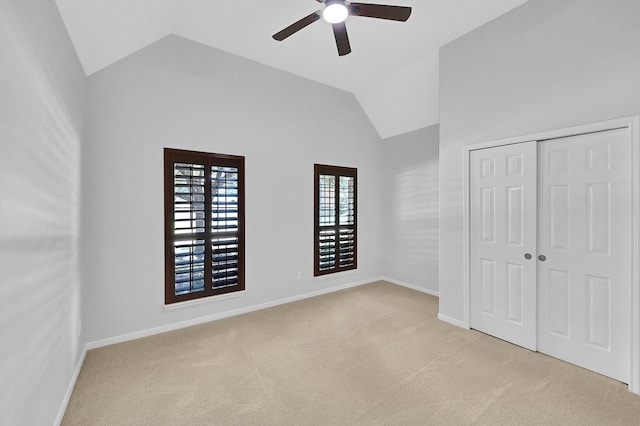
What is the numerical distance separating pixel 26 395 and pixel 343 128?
14.6ft

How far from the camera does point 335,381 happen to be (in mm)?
2223

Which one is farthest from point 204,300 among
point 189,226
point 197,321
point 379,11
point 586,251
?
point 586,251

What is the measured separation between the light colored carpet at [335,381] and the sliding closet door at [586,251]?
0.80 ft

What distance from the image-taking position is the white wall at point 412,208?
14.5 ft

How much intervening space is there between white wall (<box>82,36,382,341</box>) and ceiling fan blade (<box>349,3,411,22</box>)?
6.37 feet

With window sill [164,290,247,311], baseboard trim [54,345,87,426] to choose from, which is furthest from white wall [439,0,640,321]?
baseboard trim [54,345,87,426]

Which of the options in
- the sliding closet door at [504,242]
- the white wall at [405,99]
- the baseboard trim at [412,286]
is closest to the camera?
the sliding closet door at [504,242]

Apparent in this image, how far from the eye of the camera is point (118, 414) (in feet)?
6.12

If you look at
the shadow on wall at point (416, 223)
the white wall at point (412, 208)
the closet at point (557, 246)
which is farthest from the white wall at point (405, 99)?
the closet at point (557, 246)

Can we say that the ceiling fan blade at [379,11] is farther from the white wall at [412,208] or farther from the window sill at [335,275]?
the window sill at [335,275]

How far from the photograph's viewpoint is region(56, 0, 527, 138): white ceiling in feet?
7.64

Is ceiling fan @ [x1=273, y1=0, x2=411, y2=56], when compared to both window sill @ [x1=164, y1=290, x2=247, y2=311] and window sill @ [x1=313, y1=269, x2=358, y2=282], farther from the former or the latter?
window sill @ [x1=313, y1=269, x2=358, y2=282]

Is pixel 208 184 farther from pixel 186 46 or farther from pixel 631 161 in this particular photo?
pixel 631 161

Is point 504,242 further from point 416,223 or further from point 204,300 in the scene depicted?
point 204,300
